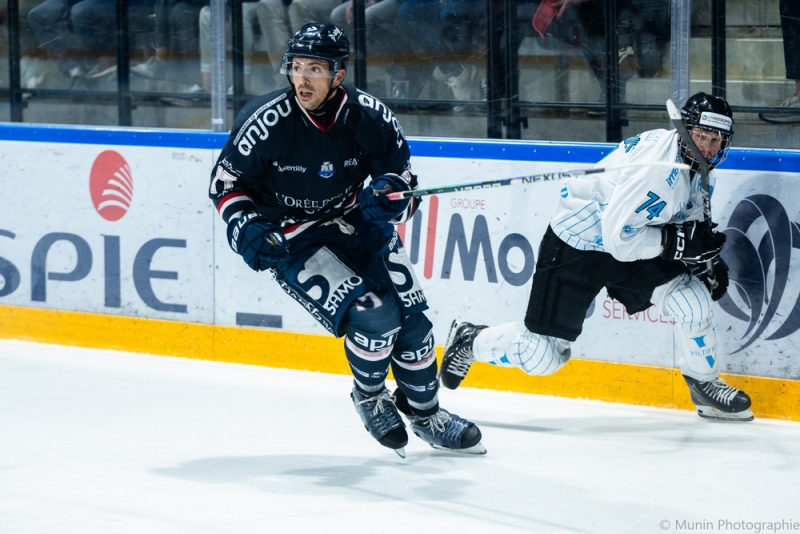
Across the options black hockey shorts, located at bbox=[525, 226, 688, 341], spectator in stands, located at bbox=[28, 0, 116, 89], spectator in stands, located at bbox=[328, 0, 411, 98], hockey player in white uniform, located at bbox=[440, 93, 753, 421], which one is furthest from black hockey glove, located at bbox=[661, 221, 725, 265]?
spectator in stands, located at bbox=[28, 0, 116, 89]

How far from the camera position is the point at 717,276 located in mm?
3807

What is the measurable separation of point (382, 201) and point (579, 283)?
2.99ft

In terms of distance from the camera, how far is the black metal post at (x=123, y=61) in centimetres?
513

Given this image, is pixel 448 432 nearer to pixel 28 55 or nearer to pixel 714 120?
pixel 714 120

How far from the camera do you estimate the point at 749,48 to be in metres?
4.00

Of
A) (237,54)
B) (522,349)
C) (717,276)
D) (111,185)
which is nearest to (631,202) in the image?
(717,276)

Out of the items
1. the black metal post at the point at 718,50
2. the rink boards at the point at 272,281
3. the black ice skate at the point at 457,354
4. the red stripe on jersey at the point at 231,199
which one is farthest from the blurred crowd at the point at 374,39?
the red stripe on jersey at the point at 231,199

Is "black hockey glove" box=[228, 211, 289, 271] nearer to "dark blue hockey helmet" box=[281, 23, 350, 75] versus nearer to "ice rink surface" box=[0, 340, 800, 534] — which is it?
"dark blue hockey helmet" box=[281, 23, 350, 75]

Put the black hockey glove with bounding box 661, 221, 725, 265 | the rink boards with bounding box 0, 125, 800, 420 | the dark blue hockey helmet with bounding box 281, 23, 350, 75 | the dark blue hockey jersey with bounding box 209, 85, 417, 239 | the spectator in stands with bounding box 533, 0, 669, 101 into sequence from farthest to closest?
the spectator in stands with bounding box 533, 0, 669, 101 → the rink boards with bounding box 0, 125, 800, 420 → the black hockey glove with bounding box 661, 221, 725, 265 → the dark blue hockey jersey with bounding box 209, 85, 417, 239 → the dark blue hockey helmet with bounding box 281, 23, 350, 75

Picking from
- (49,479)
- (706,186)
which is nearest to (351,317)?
(49,479)

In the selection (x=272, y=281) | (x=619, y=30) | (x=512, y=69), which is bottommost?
(x=272, y=281)

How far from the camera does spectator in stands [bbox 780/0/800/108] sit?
3.91m

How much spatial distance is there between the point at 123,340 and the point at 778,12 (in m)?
2.84

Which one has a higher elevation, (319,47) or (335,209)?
(319,47)
